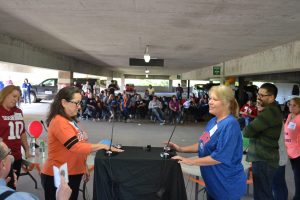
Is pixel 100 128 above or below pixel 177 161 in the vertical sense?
below

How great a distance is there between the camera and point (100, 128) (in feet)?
37.9

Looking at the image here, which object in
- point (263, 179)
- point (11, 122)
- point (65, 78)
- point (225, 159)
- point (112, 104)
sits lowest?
point (263, 179)

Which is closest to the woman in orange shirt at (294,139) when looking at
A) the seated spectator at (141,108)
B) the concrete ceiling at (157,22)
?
the concrete ceiling at (157,22)

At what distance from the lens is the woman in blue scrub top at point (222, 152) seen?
2.29 m

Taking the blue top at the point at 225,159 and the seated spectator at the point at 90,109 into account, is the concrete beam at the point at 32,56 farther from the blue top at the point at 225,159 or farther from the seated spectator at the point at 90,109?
the blue top at the point at 225,159

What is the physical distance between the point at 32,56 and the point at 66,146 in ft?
29.9

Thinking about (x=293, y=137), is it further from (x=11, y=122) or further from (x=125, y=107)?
(x=125, y=107)

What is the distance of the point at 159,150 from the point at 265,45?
7488 mm

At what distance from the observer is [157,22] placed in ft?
20.9

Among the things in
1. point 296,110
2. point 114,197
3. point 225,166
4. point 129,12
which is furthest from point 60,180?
point 129,12

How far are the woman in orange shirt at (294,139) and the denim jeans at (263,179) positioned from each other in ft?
3.03

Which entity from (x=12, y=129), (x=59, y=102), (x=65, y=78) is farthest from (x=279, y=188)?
(x=65, y=78)

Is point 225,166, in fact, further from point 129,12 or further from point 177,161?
point 129,12

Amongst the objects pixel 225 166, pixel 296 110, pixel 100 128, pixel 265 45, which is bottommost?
pixel 100 128
